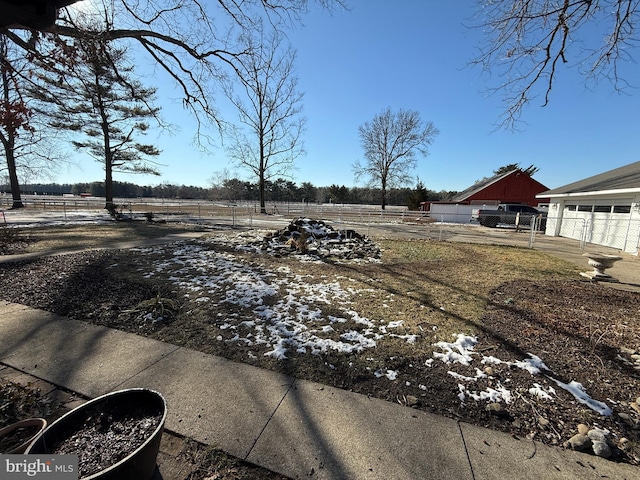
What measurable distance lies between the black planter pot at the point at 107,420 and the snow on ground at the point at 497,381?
236cm

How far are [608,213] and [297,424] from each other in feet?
55.2

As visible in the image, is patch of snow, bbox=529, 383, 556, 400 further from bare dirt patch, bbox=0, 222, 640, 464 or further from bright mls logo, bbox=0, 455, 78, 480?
bright mls logo, bbox=0, 455, 78, 480

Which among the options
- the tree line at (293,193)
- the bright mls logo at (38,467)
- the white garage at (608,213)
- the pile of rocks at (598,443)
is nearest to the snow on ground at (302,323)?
the pile of rocks at (598,443)

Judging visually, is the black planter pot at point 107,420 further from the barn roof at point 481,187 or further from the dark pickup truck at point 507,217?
the barn roof at point 481,187

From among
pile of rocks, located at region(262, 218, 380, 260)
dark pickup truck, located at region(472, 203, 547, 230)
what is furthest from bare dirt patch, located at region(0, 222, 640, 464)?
dark pickup truck, located at region(472, 203, 547, 230)

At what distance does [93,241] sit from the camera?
30.2 ft

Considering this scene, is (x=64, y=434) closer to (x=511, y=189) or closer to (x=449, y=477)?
(x=449, y=477)

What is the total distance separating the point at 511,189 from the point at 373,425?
3369 centimetres

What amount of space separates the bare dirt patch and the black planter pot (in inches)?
47.4

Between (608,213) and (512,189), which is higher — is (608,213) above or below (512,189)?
below

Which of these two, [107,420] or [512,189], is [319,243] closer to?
[107,420]

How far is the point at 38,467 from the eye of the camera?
4.33 feet

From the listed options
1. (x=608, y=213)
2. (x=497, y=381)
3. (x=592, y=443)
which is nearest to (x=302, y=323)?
(x=497, y=381)

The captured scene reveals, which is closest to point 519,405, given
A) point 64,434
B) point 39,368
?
point 64,434
